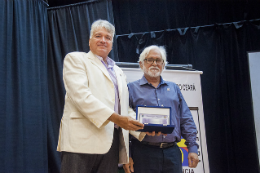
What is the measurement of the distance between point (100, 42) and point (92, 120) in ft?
2.15

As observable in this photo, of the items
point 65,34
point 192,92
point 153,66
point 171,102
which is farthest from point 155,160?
point 65,34

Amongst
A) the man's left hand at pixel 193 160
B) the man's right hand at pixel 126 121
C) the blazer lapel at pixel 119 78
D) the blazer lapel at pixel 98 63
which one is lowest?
the man's left hand at pixel 193 160

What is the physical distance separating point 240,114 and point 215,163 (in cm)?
90

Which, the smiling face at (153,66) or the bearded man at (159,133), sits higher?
the smiling face at (153,66)

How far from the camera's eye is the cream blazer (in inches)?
57.8

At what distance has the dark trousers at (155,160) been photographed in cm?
180

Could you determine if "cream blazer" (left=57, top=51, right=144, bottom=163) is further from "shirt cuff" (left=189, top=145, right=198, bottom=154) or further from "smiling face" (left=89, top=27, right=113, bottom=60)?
"shirt cuff" (left=189, top=145, right=198, bottom=154)

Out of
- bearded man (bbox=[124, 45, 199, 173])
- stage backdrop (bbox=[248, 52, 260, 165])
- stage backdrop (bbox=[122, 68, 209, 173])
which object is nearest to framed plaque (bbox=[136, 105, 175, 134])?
bearded man (bbox=[124, 45, 199, 173])

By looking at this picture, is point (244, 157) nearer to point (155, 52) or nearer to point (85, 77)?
point (155, 52)

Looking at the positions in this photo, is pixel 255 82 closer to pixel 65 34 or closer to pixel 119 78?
pixel 119 78

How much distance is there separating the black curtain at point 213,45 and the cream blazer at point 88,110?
2372 millimetres

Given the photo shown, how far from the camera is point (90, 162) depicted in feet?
4.93

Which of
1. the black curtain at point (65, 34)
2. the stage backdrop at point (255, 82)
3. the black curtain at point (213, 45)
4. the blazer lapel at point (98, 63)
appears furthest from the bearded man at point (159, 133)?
the stage backdrop at point (255, 82)

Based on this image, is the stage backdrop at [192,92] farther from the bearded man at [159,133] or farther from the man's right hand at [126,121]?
the man's right hand at [126,121]
